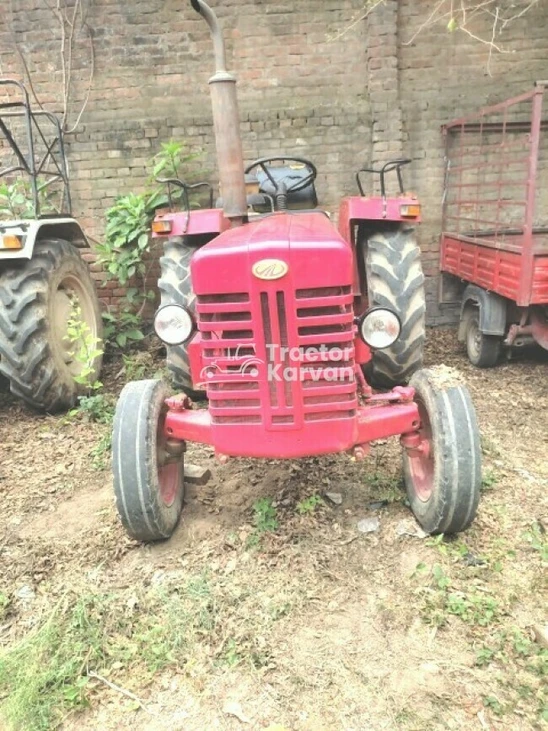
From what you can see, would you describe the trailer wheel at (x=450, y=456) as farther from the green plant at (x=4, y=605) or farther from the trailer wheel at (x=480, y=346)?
the trailer wheel at (x=480, y=346)

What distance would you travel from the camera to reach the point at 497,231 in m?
4.59

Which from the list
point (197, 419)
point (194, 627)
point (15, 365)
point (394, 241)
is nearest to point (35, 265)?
point (15, 365)

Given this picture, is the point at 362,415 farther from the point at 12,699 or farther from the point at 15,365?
the point at 15,365

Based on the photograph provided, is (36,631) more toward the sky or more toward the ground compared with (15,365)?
more toward the ground

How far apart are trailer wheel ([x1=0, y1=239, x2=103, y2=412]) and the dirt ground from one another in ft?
2.02

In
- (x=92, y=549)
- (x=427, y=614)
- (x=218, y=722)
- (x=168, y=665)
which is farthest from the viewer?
(x=92, y=549)

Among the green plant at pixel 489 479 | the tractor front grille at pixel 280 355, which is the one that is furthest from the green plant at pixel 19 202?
the green plant at pixel 489 479

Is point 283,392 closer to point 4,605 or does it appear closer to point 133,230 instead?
point 4,605

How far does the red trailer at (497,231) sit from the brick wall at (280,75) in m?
0.32

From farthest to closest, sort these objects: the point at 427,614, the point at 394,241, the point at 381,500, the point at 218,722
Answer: the point at 394,241
the point at 381,500
the point at 427,614
the point at 218,722

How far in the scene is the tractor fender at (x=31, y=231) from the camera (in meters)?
3.44

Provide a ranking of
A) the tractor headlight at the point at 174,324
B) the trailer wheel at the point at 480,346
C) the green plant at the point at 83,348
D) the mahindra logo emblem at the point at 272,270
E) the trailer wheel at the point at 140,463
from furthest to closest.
→ the trailer wheel at the point at 480,346
the green plant at the point at 83,348
the tractor headlight at the point at 174,324
the trailer wheel at the point at 140,463
the mahindra logo emblem at the point at 272,270

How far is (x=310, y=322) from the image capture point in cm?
210

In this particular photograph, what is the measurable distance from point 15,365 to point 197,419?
63.8 inches
